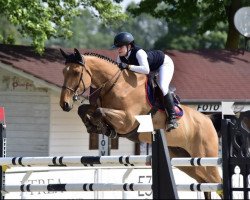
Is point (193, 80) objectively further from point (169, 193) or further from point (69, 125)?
point (169, 193)

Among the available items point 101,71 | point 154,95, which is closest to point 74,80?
point 101,71

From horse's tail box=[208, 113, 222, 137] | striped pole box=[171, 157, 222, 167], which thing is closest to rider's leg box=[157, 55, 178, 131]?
horse's tail box=[208, 113, 222, 137]

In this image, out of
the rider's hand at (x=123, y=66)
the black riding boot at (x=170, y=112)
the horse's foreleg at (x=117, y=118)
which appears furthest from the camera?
the black riding boot at (x=170, y=112)

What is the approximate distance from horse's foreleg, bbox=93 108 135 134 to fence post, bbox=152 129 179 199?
1852 mm

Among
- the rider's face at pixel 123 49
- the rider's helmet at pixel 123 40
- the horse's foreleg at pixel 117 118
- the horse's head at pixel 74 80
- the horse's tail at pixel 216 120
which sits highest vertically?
the rider's helmet at pixel 123 40

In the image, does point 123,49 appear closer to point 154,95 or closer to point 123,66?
point 123,66

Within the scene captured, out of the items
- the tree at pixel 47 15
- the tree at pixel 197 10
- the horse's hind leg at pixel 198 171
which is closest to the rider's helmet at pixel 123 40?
the horse's hind leg at pixel 198 171

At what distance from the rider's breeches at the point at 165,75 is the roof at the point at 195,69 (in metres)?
9.73

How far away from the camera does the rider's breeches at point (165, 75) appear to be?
10.1 metres

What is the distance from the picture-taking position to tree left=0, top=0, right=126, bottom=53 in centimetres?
1886

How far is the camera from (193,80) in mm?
22328

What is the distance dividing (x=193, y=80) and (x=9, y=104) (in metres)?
5.09

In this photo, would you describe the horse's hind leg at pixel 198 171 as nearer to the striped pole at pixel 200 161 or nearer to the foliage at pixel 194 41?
the striped pole at pixel 200 161

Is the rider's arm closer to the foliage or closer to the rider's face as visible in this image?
the rider's face
